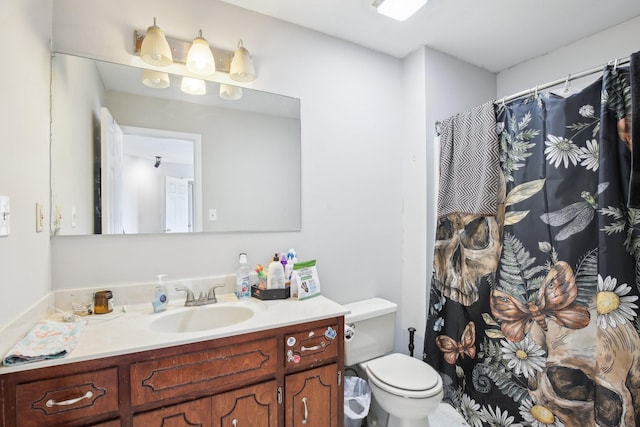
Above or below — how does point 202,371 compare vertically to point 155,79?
below

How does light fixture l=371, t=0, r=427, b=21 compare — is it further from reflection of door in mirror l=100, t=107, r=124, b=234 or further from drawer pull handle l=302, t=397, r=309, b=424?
drawer pull handle l=302, t=397, r=309, b=424

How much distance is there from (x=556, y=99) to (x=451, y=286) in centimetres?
115

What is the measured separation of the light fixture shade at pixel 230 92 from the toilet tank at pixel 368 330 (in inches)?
54.1

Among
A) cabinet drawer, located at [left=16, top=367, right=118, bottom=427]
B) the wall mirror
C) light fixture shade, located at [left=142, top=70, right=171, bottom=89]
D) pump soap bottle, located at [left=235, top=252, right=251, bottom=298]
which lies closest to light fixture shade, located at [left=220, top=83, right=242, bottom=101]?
the wall mirror

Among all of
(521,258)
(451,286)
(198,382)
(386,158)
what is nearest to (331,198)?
(386,158)

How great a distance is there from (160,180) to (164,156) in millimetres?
123

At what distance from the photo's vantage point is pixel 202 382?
1.14 meters

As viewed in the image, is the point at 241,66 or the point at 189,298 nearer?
the point at 189,298

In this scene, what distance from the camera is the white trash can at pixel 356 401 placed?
5.49 ft

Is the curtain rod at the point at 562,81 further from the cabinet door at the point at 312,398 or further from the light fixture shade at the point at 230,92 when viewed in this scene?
the cabinet door at the point at 312,398

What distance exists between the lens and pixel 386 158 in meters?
2.22

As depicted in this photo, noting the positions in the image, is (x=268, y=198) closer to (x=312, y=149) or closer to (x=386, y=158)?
(x=312, y=149)

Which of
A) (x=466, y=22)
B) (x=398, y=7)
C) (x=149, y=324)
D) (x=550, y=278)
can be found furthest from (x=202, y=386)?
(x=466, y=22)

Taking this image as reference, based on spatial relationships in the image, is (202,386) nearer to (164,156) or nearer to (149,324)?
(149,324)
